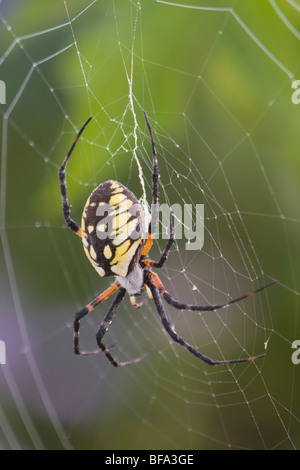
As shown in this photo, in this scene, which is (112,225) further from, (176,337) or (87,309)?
(87,309)

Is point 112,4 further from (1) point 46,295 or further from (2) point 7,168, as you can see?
(1) point 46,295

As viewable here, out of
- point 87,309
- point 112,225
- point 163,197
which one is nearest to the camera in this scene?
point 112,225

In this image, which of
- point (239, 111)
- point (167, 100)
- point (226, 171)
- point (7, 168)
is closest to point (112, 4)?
point (167, 100)

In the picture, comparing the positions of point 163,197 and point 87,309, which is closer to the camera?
point 163,197

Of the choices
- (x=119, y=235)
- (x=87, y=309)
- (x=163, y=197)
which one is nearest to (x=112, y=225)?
(x=119, y=235)

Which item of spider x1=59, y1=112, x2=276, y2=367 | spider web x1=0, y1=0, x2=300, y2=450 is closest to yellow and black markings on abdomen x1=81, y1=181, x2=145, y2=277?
spider x1=59, y1=112, x2=276, y2=367

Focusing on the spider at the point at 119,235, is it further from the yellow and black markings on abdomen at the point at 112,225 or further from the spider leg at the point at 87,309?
the spider leg at the point at 87,309

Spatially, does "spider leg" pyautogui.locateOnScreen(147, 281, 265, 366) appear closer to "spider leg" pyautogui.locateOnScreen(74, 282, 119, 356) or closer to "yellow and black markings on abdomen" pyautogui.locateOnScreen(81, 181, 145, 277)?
"spider leg" pyautogui.locateOnScreen(74, 282, 119, 356)
